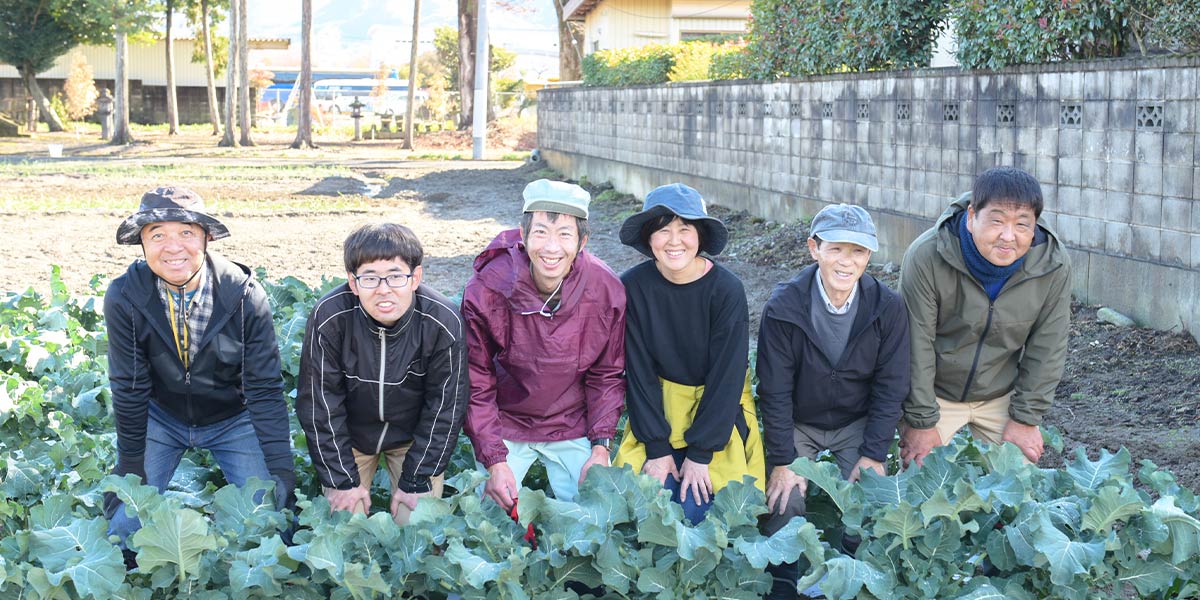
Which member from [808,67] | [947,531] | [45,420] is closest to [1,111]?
[808,67]

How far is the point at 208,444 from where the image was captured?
414 cm

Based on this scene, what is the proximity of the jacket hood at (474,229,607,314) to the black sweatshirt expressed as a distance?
20 cm

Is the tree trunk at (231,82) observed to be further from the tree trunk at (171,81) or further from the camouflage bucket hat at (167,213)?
the camouflage bucket hat at (167,213)

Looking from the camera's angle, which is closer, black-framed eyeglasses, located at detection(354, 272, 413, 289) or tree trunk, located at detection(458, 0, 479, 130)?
black-framed eyeglasses, located at detection(354, 272, 413, 289)

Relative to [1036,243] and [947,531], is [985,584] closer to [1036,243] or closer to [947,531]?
[947,531]

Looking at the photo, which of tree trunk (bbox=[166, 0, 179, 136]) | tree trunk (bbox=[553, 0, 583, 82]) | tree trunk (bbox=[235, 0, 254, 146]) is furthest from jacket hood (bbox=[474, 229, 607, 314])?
tree trunk (bbox=[166, 0, 179, 136])

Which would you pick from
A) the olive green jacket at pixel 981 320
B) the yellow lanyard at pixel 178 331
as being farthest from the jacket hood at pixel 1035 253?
the yellow lanyard at pixel 178 331

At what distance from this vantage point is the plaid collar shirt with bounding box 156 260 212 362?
3973 mm

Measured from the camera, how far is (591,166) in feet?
72.0

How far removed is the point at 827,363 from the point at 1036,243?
0.86 metres

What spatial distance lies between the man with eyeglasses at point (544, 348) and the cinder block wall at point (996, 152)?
14.1ft

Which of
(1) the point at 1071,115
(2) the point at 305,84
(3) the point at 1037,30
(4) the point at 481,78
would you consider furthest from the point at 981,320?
(2) the point at 305,84

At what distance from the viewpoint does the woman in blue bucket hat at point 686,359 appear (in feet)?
13.1

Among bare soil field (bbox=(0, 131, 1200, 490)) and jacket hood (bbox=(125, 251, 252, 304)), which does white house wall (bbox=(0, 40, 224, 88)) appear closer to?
bare soil field (bbox=(0, 131, 1200, 490))
